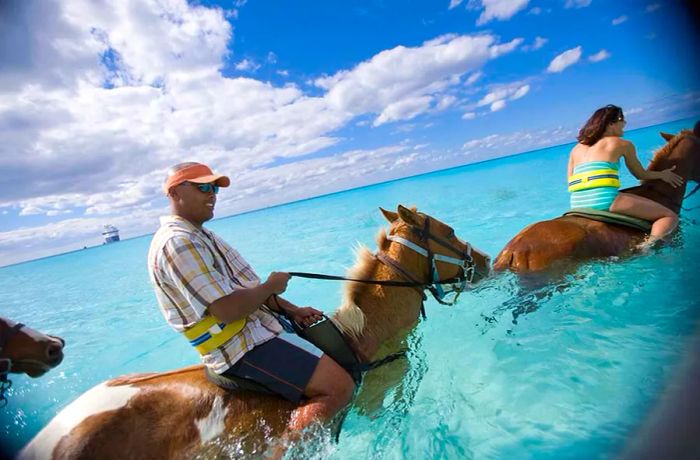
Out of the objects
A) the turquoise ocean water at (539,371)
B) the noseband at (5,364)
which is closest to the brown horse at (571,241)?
the turquoise ocean water at (539,371)

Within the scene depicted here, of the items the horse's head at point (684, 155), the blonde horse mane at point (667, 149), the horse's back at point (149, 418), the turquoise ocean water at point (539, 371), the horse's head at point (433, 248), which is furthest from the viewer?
the blonde horse mane at point (667, 149)

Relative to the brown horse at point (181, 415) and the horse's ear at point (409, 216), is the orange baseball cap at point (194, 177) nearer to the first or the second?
the brown horse at point (181, 415)

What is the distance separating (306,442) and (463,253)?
7.91 feet

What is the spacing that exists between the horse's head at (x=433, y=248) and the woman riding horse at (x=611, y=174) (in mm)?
2542

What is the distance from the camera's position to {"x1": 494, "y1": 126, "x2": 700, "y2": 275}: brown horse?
14.9ft

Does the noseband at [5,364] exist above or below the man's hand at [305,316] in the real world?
above

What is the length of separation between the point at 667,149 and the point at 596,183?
5.95 feet

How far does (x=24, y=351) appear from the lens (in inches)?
96.1

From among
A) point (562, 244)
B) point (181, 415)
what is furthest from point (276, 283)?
point (562, 244)

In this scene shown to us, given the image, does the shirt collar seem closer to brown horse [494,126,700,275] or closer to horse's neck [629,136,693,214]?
brown horse [494,126,700,275]

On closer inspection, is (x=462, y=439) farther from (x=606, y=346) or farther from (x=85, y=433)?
(x=85, y=433)

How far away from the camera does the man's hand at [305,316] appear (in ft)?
10.5

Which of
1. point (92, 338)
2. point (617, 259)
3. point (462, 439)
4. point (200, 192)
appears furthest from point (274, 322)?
point (92, 338)

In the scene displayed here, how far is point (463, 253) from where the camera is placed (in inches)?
146
